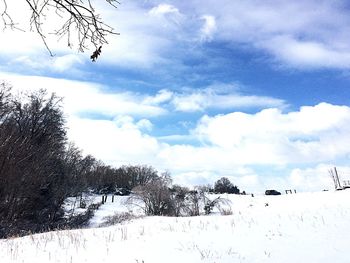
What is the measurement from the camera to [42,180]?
4359 cm

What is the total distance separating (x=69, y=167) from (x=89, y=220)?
883cm

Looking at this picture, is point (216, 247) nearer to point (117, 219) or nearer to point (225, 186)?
point (117, 219)

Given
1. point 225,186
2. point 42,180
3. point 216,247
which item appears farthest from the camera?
point 225,186

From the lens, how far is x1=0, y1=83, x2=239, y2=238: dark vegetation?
120 feet

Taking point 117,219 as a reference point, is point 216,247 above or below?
below

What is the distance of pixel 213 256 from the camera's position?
972 centimetres

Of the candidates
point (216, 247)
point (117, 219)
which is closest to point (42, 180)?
point (117, 219)

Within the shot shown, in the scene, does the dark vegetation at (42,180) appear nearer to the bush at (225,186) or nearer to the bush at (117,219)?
the bush at (117,219)

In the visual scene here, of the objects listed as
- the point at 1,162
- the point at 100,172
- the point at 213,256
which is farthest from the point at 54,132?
the point at 100,172

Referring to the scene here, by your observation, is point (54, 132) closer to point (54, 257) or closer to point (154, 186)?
point (154, 186)

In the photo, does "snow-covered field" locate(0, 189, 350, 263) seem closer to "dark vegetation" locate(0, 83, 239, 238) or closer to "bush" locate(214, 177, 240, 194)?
"dark vegetation" locate(0, 83, 239, 238)

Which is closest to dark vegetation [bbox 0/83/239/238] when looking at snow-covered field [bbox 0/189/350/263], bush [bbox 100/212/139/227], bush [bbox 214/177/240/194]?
bush [bbox 100/212/139/227]

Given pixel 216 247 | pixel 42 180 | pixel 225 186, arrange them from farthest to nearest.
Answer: pixel 225 186 < pixel 42 180 < pixel 216 247

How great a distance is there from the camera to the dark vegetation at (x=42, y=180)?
36.6 meters
